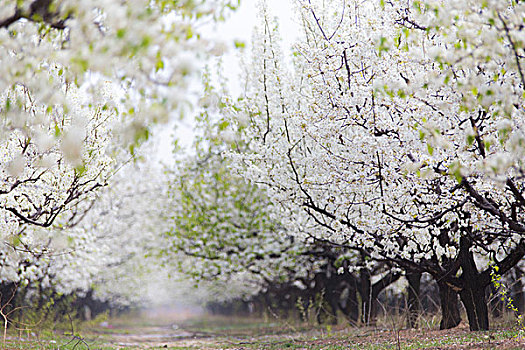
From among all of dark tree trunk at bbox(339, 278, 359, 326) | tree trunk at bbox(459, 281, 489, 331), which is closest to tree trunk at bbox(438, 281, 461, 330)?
tree trunk at bbox(459, 281, 489, 331)

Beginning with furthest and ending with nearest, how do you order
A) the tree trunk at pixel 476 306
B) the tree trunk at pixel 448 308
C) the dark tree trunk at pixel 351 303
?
the dark tree trunk at pixel 351 303, the tree trunk at pixel 448 308, the tree trunk at pixel 476 306

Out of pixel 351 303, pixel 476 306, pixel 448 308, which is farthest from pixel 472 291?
pixel 351 303

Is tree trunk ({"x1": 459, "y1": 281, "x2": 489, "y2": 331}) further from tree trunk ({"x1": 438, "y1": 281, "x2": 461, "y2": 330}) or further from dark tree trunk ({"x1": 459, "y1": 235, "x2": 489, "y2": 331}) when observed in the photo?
tree trunk ({"x1": 438, "y1": 281, "x2": 461, "y2": 330})

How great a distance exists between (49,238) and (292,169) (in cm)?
846

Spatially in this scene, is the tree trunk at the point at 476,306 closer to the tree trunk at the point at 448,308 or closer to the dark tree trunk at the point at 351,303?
the tree trunk at the point at 448,308

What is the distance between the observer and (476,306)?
10.6 metres

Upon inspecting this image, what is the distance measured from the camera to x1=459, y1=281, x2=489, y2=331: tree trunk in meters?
10.5

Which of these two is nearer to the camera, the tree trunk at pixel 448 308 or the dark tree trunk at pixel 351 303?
the tree trunk at pixel 448 308

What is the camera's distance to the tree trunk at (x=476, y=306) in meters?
10.5

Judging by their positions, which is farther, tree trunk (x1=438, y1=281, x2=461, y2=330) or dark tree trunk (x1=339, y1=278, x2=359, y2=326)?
dark tree trunk (x1=339, y1=278, x2=359, y2=326)

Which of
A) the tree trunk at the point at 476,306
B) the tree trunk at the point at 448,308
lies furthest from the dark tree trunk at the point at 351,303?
the tree trunk at the point at 476,306

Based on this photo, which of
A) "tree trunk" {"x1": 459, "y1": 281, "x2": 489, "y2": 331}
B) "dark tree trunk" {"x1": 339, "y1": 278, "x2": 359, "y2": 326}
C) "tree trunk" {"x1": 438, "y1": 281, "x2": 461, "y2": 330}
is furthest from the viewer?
"dark tree trunk" {"x1": 339, "y1": 278, "x2": 359, "y2": 326}

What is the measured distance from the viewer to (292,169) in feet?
36.8

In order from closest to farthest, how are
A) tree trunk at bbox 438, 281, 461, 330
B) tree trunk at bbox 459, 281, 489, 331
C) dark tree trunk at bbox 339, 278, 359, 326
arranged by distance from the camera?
tree trunk at bbox 459, 281, 489, 331
tree trunk at bbox 438, 281, 461, 330
dark tree trunk at bbox 339, 278, 359, 326
